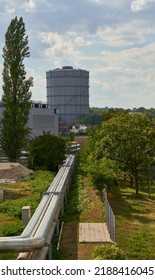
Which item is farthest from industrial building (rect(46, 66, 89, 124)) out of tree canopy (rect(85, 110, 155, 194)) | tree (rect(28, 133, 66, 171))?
tree canopy (rect(85, 110, 155, 194))

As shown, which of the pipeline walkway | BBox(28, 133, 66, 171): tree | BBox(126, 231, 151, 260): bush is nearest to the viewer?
the pipeline walkway

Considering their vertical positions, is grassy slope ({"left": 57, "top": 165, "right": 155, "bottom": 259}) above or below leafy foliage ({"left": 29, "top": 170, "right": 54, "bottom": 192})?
below

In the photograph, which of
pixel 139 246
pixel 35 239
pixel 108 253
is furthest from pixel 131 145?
pixel 108 253

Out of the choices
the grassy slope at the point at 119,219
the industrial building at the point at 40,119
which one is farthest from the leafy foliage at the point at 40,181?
the industrial building at the point at 40,119

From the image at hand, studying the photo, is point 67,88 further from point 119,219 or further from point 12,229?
point 12,229

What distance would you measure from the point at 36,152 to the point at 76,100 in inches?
4042

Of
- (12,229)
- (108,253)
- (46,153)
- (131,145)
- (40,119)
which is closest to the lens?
(108,253)

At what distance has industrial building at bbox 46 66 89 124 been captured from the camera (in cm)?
14425

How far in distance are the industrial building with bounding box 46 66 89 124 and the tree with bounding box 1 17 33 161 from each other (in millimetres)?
90534

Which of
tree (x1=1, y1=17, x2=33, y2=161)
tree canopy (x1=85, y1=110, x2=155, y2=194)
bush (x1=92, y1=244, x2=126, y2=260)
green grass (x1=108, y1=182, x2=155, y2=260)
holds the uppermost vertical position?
tree (x1=1, y1=17, x2=33, y2=161)

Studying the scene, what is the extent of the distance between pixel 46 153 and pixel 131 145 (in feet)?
42.8

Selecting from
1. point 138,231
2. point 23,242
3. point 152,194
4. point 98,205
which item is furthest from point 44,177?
point 23,242

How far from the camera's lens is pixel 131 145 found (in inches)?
1415

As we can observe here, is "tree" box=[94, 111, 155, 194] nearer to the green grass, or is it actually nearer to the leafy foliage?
the green grass
